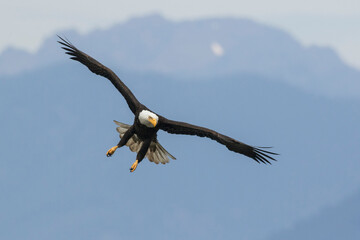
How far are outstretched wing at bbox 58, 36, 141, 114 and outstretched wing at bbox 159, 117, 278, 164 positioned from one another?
85 cm

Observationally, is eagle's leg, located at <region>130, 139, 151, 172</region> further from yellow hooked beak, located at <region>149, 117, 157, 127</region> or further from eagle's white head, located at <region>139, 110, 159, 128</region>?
yellow hooked beak, located at <region>149, 117, 157, 127</region>

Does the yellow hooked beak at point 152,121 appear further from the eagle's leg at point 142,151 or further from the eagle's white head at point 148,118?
the eagle's leg at point 142,151

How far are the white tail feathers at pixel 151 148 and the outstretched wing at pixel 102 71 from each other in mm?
1226

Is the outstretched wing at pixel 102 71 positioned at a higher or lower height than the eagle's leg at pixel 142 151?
higher

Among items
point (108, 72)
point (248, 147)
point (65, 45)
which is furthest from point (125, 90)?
point (248, 147)

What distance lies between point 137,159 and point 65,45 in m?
3.36

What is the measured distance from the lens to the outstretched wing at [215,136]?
16.1m

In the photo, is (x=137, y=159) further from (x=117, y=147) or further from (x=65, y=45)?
(x=65, y=45)

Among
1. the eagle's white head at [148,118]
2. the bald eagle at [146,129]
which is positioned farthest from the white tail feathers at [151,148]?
the eagle's white head at [148,118]

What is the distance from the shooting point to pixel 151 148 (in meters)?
18.2

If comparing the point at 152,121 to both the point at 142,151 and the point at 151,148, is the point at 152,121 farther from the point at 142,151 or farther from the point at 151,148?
the point at 151,148

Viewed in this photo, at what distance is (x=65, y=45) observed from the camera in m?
17.5

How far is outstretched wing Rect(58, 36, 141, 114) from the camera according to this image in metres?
16.7

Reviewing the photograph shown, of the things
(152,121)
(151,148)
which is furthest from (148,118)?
(151,148)
